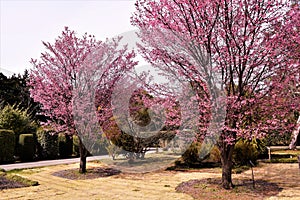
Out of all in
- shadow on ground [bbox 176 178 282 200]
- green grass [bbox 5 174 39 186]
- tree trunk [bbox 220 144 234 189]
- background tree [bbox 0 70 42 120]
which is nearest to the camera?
shadow on ground [bbox 176 178 282 200]

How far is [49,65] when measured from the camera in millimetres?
10867

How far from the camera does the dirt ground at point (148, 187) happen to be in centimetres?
662

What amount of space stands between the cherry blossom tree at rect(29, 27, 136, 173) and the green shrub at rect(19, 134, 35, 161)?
7302 millimetres

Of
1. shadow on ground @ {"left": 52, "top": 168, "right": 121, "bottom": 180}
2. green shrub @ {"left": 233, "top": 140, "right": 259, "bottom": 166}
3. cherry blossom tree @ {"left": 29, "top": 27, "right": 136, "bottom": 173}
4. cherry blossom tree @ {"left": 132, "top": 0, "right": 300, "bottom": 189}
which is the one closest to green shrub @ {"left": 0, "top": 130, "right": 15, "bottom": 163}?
cherry blossom tree @ {"left": 29, "top": 27, "right": 136, "bottom": 173}

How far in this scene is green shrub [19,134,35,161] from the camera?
17.1 m

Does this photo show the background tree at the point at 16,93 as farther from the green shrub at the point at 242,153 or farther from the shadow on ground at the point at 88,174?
the green shrub at the point at 242,153

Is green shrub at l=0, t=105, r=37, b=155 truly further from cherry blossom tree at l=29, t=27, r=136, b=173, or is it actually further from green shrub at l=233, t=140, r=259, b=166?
green shrub at l=233, t=140, r=259, b=166

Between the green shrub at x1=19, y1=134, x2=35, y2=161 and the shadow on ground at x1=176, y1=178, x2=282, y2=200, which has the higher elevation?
the green shrub at x1=19, y1=134, x2=35, y2=161

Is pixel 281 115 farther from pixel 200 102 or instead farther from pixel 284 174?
pixel 284 174

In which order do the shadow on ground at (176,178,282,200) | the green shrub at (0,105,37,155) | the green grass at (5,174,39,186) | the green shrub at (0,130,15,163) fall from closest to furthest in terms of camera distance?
the shadow on ground at (176,178,282,200) → the green grass at (5,174,39,186) → the green shrub at (0,130,15,163) → the green shrub at (0,105,37,155)

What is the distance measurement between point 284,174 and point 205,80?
15.5 feet

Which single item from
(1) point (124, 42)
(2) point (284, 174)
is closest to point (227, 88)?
(2) point (284, 174)

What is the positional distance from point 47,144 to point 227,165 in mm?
13673

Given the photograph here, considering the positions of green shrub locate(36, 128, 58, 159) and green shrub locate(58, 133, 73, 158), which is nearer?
green shrub locate(36, 128, 58, 159)
